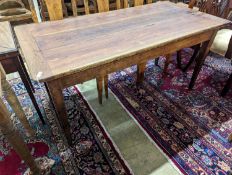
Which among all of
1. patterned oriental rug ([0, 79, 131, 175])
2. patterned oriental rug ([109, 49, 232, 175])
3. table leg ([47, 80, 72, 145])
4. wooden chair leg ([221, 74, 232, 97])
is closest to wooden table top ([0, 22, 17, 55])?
table leg ([47, 80, 72, 145])

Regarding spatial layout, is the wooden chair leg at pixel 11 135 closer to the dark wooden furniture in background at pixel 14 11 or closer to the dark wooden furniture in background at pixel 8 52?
the dark wooden furniture in background at pixel 8 52

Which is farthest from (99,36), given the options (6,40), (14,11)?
(14,11)

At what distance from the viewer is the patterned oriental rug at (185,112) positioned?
124 cm

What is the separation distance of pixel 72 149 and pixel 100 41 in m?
0.79

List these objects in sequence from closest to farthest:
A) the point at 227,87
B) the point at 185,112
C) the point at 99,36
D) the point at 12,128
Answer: the point at 12,128 < the point at 99,36 < the point at 185,112 < the point at 227,87

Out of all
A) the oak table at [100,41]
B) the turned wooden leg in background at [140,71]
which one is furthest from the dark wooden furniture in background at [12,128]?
the turned wooden leg in background at [140,71]

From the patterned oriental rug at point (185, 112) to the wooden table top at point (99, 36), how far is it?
0.72 meters

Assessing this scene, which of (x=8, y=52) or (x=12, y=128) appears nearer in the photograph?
(x=12, y=128)

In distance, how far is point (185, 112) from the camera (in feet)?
5.15

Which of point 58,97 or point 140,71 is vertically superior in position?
point 58,97

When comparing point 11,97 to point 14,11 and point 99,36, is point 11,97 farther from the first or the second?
point 14,11

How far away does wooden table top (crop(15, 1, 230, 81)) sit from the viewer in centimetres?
85

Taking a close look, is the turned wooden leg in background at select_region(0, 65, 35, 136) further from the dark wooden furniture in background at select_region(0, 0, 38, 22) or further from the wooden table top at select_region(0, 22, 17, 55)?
the dark wooden furniture in background at select_region(0, 0, 38, 22)

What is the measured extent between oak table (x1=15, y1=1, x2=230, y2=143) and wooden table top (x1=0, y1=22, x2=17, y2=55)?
0.17 feet
